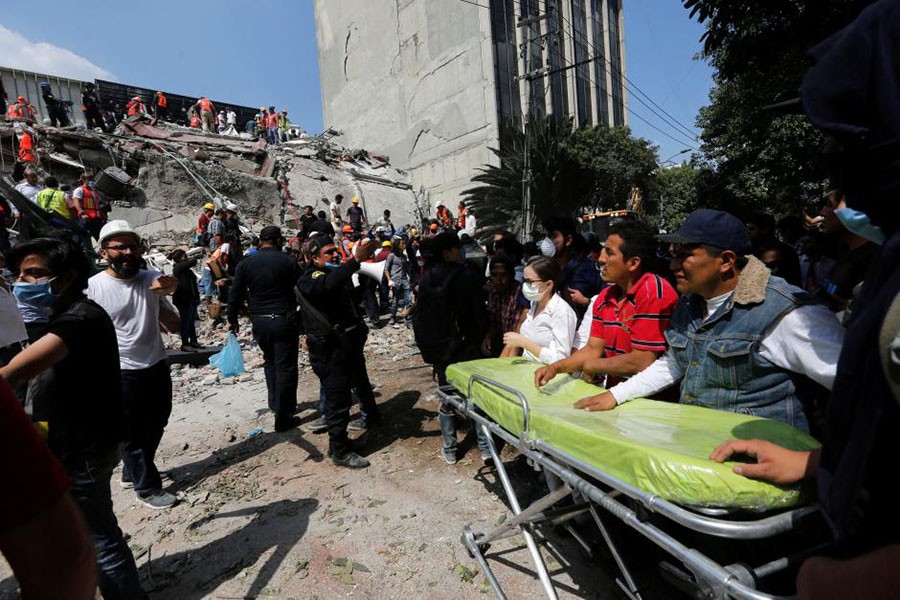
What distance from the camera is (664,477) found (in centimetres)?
131

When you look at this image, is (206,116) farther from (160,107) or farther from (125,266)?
(125,266)

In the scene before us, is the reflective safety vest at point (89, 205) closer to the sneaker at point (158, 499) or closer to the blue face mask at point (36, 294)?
the sneaker at point (158, 499)

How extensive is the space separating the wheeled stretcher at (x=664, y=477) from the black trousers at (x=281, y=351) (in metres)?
2.78

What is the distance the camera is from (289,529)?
3.17 m

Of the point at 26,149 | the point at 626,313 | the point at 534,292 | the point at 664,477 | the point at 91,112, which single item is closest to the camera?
the point at 664,477

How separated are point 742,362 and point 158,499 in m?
4.06

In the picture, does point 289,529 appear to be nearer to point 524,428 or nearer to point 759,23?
point 524,428

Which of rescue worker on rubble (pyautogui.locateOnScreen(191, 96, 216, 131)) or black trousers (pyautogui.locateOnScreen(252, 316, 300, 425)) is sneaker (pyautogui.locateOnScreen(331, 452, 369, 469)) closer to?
black trousers (pyautogui.locateOnScreen(252, 316, 300, 425))

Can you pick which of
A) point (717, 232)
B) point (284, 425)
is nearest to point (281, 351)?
point (284, 425)

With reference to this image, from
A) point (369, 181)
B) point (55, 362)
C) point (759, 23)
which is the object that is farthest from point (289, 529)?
point (369, 181)

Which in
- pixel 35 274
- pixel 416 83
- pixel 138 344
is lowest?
pixel 138 344

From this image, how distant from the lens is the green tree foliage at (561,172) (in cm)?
2138

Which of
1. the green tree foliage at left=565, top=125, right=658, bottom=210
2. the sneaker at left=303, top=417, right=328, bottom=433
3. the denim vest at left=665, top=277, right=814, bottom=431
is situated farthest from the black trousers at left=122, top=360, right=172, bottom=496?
the green tree foliage at left=565, top=125, right=658, bottom=210

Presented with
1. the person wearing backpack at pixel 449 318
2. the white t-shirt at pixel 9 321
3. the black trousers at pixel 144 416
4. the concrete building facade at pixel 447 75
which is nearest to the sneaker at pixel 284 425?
the black trousers at pixel 144 416
